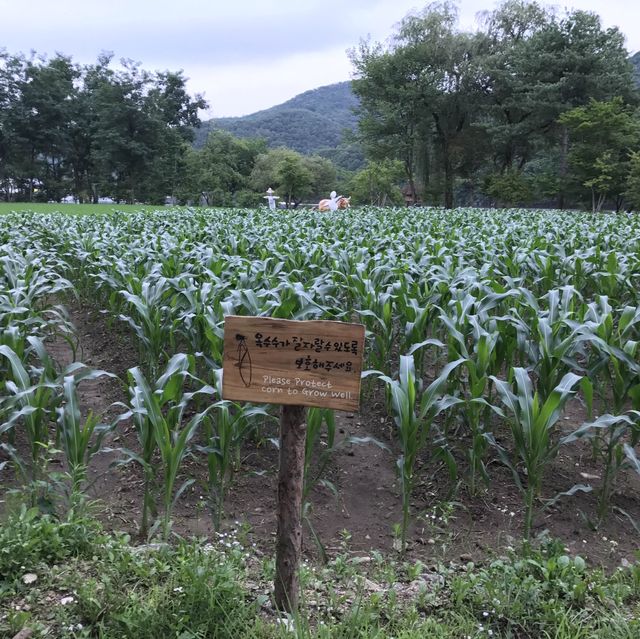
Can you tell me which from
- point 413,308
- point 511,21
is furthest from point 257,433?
point 511,21

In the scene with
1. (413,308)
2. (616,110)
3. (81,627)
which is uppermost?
(616,110)

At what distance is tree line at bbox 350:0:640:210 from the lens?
3250cm

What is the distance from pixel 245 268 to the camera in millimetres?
5148

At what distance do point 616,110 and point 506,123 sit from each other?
855cm

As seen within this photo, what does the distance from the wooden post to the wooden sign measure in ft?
0.48

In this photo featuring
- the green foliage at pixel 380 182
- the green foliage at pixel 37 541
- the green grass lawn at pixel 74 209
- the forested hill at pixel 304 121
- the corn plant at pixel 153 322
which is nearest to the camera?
the green foliage at pixel 37 541

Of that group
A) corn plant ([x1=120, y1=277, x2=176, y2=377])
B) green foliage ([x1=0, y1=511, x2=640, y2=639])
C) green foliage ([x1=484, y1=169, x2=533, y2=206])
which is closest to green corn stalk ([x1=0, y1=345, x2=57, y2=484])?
green foliage ([x1=0, y1=511, x2=640, y2=639])

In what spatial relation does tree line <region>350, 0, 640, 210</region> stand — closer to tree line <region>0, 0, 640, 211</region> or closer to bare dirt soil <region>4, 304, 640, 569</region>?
tree line <region>0, 0, 640, 211</region>

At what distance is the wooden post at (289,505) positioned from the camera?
71.5 inches

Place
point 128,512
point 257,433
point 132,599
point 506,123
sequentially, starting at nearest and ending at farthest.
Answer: point 132,599 < point 128,512 < point 257,433 < point 506,123

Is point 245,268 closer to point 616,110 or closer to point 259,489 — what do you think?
point 259,489

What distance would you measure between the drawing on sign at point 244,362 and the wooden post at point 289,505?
18cm

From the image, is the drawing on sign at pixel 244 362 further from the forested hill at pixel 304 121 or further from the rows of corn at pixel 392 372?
the forested hill at pixel 304 121

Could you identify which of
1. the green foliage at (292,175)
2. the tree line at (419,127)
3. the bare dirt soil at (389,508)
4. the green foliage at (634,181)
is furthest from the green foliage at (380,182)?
the bare dirt soil at (389,508)
